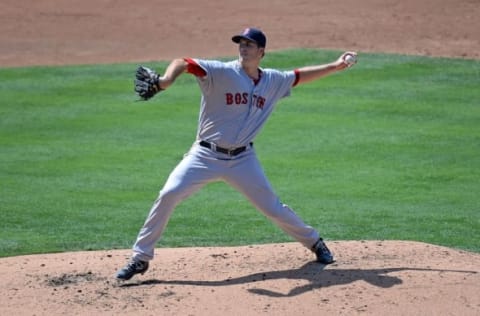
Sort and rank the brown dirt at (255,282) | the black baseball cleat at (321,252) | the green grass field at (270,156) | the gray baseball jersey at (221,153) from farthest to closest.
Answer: the green grass field at (270,156) → the black baseball cleat at (321,252) → the gray baseball jersey at (221,153) → the brown dirt at (255,282)

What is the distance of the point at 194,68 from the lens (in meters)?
7.02

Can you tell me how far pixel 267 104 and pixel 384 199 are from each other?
3.95 meters

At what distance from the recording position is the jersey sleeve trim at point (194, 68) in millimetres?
6957

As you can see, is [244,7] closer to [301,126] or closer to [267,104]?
[301,126]

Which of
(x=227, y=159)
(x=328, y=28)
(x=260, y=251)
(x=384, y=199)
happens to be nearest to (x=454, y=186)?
(x=384, y=199)

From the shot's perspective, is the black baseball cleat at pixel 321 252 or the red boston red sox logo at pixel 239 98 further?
the black baseball cleat at pixel 321 252

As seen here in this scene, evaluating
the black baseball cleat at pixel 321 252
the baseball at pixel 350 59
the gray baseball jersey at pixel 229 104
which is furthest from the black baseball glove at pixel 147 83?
the black baseball cleat at pixel 321 252

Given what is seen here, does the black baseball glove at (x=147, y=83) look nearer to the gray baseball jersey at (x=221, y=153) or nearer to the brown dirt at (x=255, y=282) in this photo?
the gray baseball jersey at (x=221, y=153)

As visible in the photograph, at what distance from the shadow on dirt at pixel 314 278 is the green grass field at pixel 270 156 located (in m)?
1.87

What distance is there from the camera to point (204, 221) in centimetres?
1009

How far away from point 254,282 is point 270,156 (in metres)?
6.05

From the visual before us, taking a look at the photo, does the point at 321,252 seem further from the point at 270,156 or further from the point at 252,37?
the point at 270,156

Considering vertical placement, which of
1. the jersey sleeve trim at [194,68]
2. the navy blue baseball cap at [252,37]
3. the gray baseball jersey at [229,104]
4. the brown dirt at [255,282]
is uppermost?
the navy blue baseball cap at [252,37]

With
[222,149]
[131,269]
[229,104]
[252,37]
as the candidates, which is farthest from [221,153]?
[131,269]
